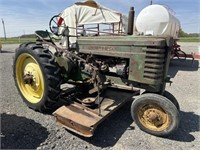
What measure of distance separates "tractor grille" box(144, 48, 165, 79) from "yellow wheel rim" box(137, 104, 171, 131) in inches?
17.8

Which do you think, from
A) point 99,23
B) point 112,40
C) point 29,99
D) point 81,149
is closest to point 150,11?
point 99,23

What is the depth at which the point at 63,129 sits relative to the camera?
309cm

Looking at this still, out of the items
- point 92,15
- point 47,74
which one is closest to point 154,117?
point 47,74

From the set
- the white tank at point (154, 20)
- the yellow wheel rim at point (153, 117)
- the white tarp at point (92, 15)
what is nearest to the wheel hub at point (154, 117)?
the yellow wheel rim at point (153, 117)

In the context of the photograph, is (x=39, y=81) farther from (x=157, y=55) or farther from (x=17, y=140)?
(x=157, y=55)

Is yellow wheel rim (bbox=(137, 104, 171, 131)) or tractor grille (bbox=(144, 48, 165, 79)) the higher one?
tractor grille (bbox=(144, 48, 165, 79))

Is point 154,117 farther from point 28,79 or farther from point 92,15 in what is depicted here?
point 92,15

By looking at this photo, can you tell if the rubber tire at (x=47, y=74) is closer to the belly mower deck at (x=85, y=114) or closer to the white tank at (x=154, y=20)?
the belly mower deck at (x=85, y=114)

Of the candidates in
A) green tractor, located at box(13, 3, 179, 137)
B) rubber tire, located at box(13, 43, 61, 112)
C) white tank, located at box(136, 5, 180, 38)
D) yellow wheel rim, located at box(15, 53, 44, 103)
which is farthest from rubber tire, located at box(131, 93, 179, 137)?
white tank, located at box(136, 5, 180, 38)

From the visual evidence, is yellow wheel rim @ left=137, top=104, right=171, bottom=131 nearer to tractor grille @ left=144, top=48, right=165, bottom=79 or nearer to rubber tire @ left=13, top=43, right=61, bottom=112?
tractor grille @ left=144, top=48, right=165, bottom=79

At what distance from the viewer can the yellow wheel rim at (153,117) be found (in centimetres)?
290

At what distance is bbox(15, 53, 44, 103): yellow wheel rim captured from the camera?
12.1ft

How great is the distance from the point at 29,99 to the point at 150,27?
20.4 ft

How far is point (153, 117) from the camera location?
2.92m
